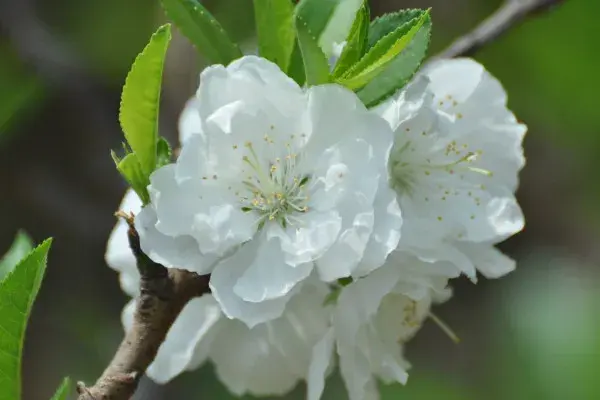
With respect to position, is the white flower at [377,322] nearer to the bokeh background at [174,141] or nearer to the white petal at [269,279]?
the white petal at [269,279]

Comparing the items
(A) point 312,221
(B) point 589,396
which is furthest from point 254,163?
(B) point 589,396

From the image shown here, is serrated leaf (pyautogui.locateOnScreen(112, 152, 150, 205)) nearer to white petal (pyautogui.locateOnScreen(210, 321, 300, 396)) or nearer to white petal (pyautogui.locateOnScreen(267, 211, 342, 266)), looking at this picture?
white petal (pyautogui.locateOnScreen(267, 211, 342, 266))

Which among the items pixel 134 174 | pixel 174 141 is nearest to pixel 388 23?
pixel 134 174

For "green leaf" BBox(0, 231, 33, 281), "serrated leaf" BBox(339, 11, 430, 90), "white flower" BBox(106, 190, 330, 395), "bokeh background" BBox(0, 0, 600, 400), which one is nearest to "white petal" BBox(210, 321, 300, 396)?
"white flower" BBox(106, 190, 330, 395)

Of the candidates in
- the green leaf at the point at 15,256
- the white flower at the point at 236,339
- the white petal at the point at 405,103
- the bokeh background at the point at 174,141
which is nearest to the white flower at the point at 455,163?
the white petal at the point at 405,103

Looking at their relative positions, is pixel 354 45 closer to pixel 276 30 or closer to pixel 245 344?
pixel 276 30

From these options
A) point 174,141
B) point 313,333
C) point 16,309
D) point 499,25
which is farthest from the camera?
point 174,141
